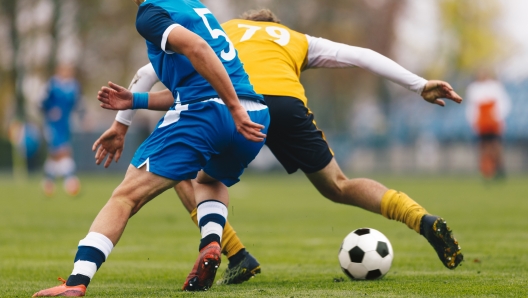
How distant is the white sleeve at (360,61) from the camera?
19.6 feet

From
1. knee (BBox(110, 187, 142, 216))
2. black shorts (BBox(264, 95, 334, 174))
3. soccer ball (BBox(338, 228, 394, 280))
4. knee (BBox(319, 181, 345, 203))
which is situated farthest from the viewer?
knee (BBox(319, 181, 345, 203))

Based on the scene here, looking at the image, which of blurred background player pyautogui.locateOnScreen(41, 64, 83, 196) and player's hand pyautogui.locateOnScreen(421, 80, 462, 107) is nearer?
player's hand pyautogui.locateOnScreen(421, 80, 462, 107)

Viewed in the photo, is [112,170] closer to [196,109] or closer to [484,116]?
[484,116]

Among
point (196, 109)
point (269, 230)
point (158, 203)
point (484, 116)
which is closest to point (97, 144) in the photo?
point (196, 109)

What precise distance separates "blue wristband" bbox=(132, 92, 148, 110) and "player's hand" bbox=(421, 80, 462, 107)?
6.56ft

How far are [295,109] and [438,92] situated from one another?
1.00 metres

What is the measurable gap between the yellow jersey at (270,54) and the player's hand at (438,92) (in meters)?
0.86

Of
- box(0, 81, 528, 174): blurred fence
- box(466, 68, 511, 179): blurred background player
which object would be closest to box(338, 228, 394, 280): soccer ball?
box(466, 68, 511, 179): blurred background player

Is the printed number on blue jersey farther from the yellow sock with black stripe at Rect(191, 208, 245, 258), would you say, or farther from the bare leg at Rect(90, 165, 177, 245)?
the yellow sock with black stripe at Rect(191, 208, 245, 258)

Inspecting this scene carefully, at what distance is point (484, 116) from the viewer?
21.5m

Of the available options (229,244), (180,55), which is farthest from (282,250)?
(180,55)

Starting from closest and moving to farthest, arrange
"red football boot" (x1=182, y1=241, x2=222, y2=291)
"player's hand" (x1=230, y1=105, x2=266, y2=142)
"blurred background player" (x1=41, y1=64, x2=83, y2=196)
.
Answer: "player's hand" (x1=230, y1=105, x2=266, y2=142) → "red football boot" (x1=182, y1=241, x2=222, y2=291) → "blurred background player" (x1=41, y1=64, x2=83, y2=196)

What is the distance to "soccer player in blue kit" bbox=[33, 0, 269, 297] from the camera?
15.2 ft

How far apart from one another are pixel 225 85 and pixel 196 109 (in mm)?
333
